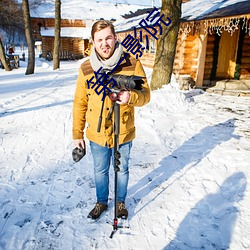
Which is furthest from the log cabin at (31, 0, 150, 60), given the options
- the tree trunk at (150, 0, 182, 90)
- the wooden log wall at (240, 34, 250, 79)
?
the tree trunk at (150, 0, 182, 90)

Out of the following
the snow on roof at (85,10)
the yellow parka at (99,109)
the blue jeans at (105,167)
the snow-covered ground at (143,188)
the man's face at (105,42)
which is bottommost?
the snow-covered ground at (143,188)

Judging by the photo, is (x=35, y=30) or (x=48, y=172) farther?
(x=35, y=30)

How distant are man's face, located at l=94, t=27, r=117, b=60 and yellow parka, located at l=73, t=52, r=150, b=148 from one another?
0.17 metres

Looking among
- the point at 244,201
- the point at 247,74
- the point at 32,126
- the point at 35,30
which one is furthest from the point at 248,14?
the point at 35,30

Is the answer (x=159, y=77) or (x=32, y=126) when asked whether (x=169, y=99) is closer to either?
(x=159, y=77)

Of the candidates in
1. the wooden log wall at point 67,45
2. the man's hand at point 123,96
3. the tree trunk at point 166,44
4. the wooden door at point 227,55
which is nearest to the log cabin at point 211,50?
the wooden door at point 227,55

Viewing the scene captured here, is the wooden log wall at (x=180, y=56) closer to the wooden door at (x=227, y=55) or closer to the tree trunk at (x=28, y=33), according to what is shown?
the wooden door at (x=227, y=55)

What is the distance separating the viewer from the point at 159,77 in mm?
7371

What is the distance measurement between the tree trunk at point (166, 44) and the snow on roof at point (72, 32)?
2359cm

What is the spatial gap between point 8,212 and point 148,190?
5.62ft

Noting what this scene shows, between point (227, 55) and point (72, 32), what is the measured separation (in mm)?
24136

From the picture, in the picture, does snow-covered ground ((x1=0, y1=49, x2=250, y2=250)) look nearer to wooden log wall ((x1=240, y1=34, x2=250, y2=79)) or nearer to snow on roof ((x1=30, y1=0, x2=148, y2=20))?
wooden log wall ((x1=240, y1=34, x2=250, y2=79))

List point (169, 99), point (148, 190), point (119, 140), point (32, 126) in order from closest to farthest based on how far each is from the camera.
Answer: point (119, 140) → point (148, 190) → point (32, 126) → point (169, 99)

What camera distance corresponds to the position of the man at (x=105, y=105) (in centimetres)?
187
